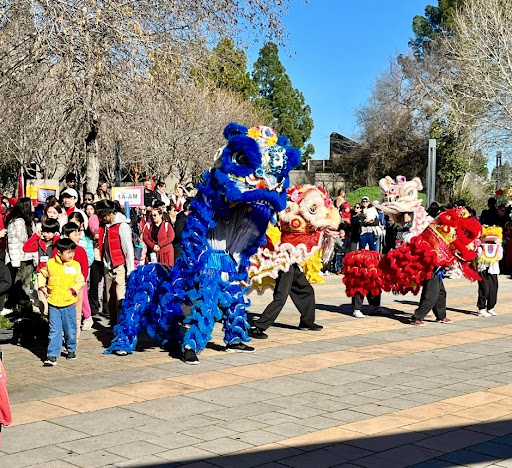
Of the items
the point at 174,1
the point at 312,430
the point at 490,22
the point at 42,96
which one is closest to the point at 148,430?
the point at 312,430

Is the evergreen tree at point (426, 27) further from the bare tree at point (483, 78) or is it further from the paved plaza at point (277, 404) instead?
the paved plaza at point (277, 404)

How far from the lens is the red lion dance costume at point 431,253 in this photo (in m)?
11.3

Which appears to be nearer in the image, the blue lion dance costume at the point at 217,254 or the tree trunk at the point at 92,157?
the blue lion dance costume at the point at 217,254

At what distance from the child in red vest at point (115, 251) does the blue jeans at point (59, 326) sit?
5.42ft

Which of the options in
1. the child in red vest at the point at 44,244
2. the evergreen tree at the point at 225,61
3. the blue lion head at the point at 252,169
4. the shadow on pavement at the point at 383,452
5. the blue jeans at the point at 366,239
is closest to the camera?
the shadow on pavement at the point at 383,452

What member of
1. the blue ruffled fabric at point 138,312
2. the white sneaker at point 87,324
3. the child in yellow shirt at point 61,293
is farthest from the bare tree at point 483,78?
the child in yellow shirt at point 61,293

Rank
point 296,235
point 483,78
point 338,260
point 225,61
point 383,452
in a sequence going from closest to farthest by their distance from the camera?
point 383,452 < point 296,235 < point 225,61 < point 338,260 < point 483,78

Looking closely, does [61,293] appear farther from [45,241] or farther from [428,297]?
[428,297]

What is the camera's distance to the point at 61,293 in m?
8.77

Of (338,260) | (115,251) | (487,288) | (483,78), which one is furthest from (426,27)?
(115,251)

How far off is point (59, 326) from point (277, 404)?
2704 mm

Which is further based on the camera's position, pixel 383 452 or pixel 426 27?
pixel 426 27

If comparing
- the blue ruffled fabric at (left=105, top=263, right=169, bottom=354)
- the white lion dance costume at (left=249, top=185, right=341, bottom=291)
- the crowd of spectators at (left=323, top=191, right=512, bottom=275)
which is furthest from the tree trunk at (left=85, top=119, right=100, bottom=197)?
the blue ruffled fabric at (left=105, top=263, right=169, bottom=354)

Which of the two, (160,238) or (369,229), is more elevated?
(369,229)
